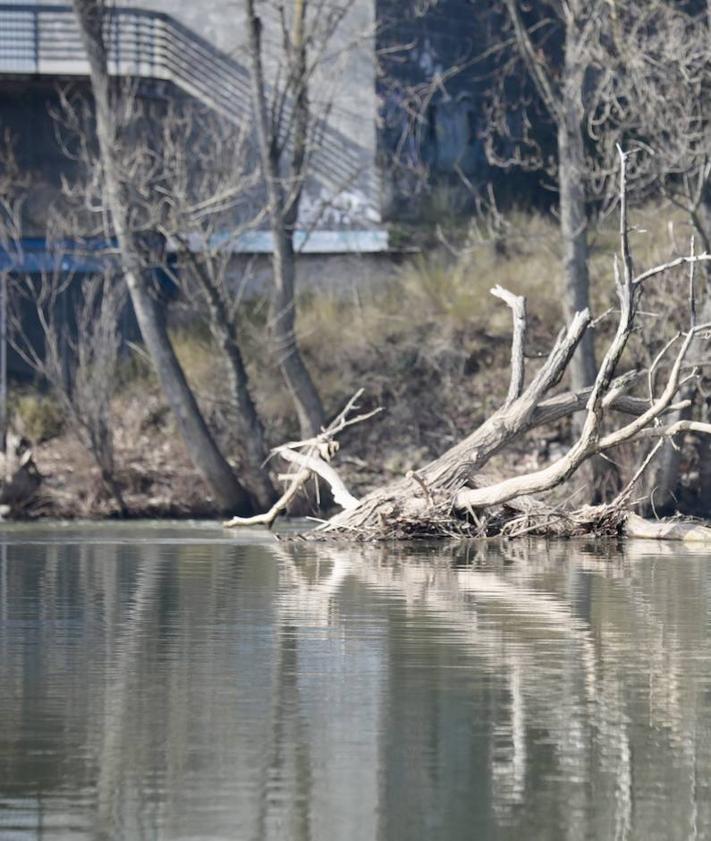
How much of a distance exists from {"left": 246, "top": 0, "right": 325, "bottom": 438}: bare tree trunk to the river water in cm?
1295

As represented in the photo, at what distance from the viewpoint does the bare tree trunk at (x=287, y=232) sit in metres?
31.6

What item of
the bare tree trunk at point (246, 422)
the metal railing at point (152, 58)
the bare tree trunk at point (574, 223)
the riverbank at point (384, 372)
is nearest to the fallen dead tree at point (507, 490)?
the bare tree trunk at point (246, 422)

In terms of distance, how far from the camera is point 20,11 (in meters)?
36.8

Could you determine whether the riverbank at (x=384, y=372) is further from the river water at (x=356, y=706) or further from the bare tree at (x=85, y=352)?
the river water at (x=356, y=706)

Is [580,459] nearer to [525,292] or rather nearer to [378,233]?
[525,292]

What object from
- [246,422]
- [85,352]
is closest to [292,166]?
[246,422]

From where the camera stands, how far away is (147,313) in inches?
1235

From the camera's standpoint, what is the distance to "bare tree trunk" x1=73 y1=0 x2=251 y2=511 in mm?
30625

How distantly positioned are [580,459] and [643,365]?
32.7 feet

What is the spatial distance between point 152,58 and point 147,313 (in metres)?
7.31

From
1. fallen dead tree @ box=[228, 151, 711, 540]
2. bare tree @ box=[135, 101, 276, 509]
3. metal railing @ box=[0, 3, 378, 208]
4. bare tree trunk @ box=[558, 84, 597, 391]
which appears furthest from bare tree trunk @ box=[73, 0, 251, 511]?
fallen dead tree @ box=[228, 151, 711, 540]

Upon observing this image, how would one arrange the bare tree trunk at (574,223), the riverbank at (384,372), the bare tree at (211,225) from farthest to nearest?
the riverbank at (384,372) → the bare tree trunk at (574,223) → the bare tree at (211,225)

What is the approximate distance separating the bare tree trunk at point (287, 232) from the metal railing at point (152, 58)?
13.6ft

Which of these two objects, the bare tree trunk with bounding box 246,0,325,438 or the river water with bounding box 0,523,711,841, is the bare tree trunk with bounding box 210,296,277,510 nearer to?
the bare tree trunk with bounding box 246,0,325,438
